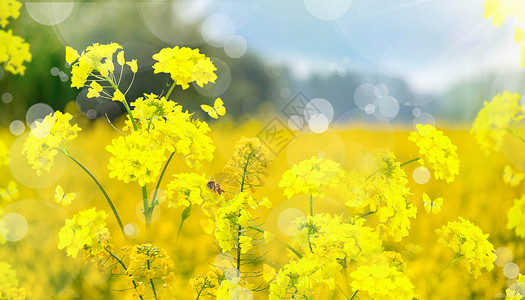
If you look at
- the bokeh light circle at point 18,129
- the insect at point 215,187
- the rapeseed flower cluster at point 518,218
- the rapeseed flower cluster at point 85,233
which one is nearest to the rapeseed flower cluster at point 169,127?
the insect at point 215,187

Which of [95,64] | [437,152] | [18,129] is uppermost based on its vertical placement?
[437,152]

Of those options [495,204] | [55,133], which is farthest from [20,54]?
[495,204]

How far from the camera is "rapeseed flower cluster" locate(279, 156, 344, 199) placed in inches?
64.4

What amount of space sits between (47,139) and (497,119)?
6.59ft

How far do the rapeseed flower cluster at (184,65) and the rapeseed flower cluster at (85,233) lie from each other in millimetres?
701

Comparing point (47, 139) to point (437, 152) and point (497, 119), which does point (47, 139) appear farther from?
point (497, 119)

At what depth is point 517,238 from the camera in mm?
3201

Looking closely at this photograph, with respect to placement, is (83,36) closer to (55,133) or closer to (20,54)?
(20,54)

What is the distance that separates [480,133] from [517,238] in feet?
5.92

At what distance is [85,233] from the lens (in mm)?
1717

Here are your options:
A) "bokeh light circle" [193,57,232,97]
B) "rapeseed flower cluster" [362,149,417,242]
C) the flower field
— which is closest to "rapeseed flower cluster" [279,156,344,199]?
the flower field

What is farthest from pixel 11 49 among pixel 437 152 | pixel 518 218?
pixel 518 218

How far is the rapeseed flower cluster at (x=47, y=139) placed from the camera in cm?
183

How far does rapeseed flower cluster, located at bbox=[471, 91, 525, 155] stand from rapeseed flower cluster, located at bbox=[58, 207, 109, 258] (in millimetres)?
1749
